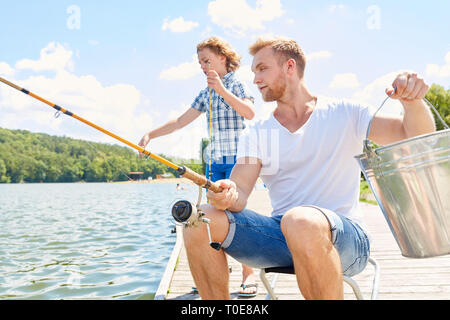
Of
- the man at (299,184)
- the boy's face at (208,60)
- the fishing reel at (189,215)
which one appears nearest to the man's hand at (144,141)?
the boy's face at (208,60)

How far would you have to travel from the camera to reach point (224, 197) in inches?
77.2

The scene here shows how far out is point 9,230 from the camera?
1458 centimetres

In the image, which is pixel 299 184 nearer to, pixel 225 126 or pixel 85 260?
pixel 225 126

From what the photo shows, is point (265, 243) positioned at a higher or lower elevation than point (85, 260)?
higher

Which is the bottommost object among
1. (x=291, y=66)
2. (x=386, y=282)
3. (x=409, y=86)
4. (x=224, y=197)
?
(x=386, y=282)

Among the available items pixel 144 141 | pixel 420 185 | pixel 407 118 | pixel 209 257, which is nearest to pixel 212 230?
pixel 209 257

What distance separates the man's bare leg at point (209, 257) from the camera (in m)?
1.96

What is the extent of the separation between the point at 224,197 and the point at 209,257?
0.95 feet

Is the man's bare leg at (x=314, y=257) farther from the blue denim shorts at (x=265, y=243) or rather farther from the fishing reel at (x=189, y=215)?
the fishing reel at (x=189, y=215)

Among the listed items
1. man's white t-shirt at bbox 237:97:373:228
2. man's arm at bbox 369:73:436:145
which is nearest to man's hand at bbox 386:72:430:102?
man's arm at bbox 369:73:436:145
